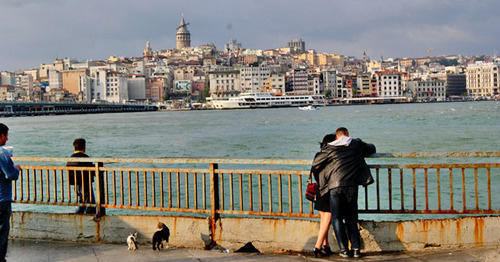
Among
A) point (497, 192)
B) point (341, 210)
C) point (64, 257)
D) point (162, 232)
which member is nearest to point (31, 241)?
point (64, 257)

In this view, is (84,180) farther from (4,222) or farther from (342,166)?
(342,166)

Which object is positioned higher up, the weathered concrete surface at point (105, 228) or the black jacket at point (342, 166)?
the black jacket at point (342, 166)

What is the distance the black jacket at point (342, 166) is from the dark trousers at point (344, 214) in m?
0.09

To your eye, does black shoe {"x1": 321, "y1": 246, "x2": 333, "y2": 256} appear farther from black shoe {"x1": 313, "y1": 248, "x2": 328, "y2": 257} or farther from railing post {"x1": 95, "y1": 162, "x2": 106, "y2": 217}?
railing post {"x1": 95, "y1": 162, "x2": 106, "y2": 217}

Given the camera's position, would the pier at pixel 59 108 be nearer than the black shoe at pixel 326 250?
No

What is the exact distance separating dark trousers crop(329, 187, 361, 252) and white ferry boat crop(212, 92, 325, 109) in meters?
166

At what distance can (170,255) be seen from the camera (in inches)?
264

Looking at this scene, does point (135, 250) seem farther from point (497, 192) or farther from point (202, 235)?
point (497, 192)

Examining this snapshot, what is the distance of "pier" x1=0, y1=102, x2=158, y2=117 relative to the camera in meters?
144

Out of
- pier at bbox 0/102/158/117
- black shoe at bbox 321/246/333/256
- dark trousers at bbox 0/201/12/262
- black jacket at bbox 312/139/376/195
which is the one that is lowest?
black shoe at bbox 321/246/333/256

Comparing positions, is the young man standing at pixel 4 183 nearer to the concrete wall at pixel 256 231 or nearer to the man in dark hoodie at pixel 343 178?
the concrete wall at pixel 256 231

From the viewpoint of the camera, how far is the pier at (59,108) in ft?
472

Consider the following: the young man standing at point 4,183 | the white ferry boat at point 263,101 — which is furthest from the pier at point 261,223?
the white ferry boat at point 263,101

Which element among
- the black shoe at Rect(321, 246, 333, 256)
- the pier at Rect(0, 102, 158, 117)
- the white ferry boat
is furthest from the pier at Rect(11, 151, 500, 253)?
the white ferry boat
